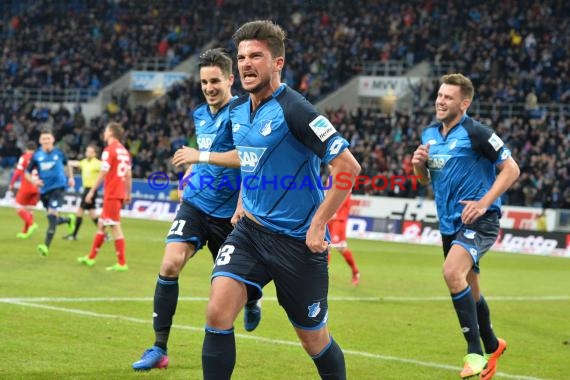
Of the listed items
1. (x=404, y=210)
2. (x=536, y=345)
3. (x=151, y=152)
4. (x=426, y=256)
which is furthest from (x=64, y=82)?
(x=536, y=345)

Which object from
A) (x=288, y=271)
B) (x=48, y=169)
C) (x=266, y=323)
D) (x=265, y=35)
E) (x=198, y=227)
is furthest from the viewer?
(x=48, y=169)

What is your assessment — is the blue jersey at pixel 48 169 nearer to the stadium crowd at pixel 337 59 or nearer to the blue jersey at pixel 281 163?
the stadium crowd at pixel 337 59

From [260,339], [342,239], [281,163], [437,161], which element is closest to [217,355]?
[281,163]

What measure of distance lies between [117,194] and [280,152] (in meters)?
10.8

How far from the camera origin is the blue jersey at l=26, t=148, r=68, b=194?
66.5ft

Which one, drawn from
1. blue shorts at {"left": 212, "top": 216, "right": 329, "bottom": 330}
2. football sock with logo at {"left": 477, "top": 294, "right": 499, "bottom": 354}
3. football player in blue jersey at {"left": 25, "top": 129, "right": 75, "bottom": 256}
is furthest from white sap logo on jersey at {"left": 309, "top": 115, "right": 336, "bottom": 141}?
football player in blue jersey at {"left": 25, "top": 129, "right": 75, "bottom": 256}

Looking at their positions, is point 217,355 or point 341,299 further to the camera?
point 341,299

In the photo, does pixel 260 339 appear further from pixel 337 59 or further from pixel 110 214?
pixel 337 59

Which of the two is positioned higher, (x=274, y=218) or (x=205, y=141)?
(x=274, y=218)

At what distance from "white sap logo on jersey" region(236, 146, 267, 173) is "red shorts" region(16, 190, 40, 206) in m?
16.3

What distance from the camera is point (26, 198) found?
21859 mm

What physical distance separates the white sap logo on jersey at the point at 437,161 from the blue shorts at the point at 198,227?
1.87 meters

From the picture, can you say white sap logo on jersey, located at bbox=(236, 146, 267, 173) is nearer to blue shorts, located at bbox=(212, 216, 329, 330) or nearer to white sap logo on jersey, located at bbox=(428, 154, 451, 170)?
blue shorts, located at bbox=(212, 216, 329, 330)

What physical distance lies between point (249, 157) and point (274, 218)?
0.41 meters
